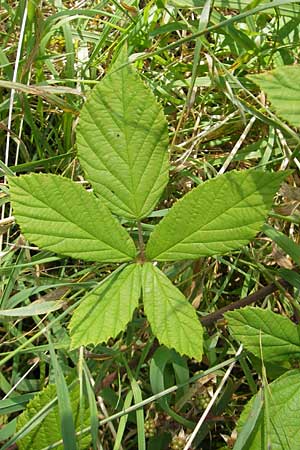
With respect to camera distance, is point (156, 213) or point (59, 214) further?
point (156, 213)

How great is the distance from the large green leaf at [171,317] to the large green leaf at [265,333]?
89mm

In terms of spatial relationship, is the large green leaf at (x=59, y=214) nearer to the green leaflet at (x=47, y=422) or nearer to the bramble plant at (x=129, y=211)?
the bramble plant at (x=129, y=211)

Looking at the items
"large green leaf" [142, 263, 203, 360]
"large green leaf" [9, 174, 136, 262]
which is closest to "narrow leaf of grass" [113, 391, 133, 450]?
"large green leaf" [142, 263, 203, 360]

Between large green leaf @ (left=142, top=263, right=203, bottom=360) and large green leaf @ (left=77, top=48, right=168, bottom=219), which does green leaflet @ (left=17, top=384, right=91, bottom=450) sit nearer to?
large green leaf @ (left=142, top=263, right=203, bottom=360)

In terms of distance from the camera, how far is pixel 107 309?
1164 millimetres

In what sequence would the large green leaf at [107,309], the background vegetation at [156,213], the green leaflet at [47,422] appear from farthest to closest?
the background vegetation at [156,213], the green leaflet at [47,422], the large green leaf at [107,309]

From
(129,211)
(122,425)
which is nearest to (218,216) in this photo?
(129,211)

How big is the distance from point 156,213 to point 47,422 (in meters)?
0.51

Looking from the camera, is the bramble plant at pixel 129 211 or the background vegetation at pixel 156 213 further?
the background vegetation at pixel 156 213

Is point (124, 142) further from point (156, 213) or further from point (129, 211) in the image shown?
point (156, 213)

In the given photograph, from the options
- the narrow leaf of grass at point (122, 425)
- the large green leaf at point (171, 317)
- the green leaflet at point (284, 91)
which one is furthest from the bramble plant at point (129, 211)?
the narrow leaf of grass at point (122, 425)

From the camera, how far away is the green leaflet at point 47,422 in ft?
4.06

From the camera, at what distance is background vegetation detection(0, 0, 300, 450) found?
52.7 inches

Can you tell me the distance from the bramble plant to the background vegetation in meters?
0.15
